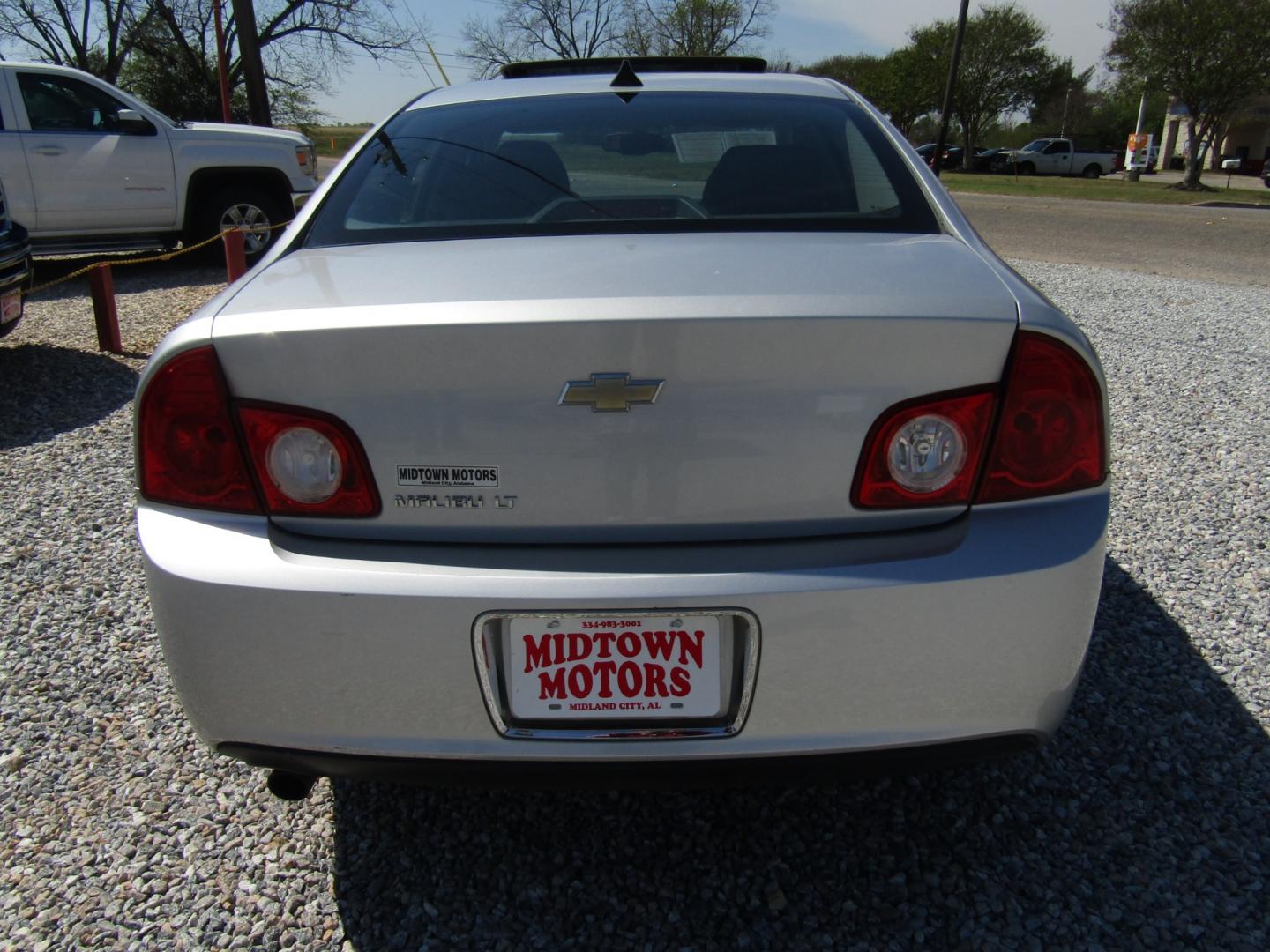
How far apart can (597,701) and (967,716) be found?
23.1 inches

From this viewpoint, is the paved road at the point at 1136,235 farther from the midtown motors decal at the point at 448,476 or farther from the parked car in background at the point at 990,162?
the parked car in background at the point at 990,162

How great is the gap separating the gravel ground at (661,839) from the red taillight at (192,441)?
0.81 metres

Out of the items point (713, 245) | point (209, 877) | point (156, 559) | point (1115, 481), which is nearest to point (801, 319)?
point (713, 245)

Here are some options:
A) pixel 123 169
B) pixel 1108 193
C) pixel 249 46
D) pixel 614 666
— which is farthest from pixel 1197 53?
pixel 614 666

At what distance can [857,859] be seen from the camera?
1941 millimetres

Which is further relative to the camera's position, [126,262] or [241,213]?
[241,213]

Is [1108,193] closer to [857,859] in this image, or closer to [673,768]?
[857,859]

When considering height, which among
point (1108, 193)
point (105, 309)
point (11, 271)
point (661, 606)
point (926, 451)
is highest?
point (926, 451)

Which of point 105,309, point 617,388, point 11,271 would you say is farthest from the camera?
point 105,309

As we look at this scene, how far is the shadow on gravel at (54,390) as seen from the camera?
4.93m

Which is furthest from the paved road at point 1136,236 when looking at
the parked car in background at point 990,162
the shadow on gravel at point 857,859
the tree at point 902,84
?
the tree at point 902,84

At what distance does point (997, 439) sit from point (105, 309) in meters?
6.31

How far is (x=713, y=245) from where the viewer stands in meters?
1.83

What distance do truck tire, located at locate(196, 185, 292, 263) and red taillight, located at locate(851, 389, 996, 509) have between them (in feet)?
29.3
